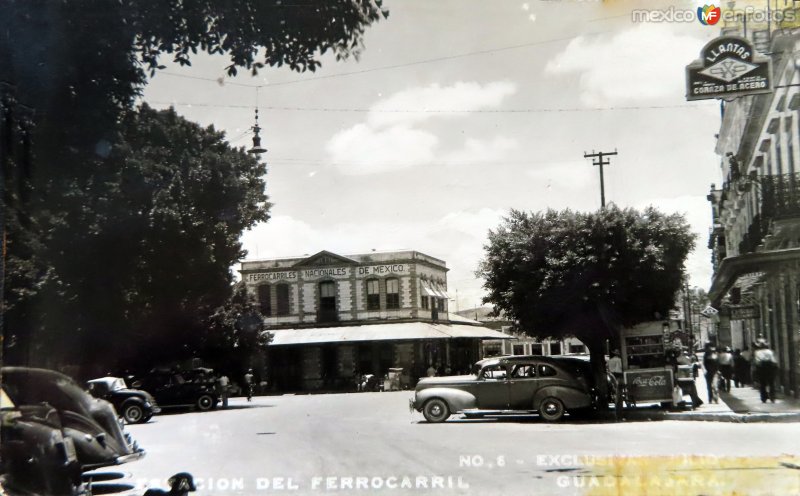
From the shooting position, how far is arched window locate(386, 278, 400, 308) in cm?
1667

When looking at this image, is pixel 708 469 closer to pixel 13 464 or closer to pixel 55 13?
pixel 13 464

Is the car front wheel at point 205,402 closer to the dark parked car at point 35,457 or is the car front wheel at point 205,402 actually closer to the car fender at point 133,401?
the car fender at point 133,401

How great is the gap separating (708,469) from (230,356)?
15.3 m

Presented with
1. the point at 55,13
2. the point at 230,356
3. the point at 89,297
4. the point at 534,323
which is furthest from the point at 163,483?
the point at 230,356

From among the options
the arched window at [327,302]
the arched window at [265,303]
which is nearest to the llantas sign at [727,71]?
the arched window at [327,302]

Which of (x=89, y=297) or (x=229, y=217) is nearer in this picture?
(x=89, y=297)

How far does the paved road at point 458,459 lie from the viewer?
699 cm

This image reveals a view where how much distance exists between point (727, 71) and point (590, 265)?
8.09m

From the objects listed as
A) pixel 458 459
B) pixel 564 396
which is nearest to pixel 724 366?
pixel 564 396

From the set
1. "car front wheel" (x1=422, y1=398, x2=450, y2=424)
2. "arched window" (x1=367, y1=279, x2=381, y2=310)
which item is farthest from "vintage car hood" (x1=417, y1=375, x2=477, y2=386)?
"arched window" (x1=367, y1=279, x2=381, y2=310)

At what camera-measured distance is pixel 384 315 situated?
17.4 m

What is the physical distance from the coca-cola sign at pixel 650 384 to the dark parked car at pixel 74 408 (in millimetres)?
10783

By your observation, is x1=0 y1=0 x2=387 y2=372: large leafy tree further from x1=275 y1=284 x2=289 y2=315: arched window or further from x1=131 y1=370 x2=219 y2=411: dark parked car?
x1=275 y1=284 x2=289 y2=315: arched window

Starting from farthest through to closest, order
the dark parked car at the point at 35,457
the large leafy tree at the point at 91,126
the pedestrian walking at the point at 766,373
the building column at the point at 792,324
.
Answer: the pedestrian walking at the point at 766,373 → the building column at the point at 792,324 → the large leafy tree at the point at 91,126 → the dark parked car at the point at 35,457
